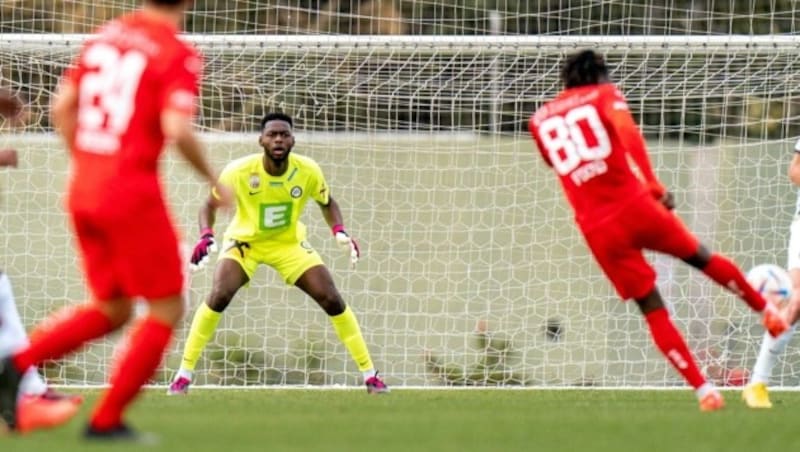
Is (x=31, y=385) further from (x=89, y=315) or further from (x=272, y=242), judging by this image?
(x=272, y=242)

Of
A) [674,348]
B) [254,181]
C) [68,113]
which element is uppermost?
[68,113]

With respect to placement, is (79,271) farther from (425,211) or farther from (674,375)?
(674,375)

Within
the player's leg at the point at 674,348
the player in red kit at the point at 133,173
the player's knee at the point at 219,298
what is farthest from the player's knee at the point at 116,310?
the player's knee at the point at 219,298

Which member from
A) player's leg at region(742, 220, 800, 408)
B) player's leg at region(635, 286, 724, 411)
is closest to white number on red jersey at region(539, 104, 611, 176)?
player's leg at region(635, 286, 724, 411)

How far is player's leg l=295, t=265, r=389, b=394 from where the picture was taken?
42.0 ft

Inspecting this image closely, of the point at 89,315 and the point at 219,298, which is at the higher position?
the point at 89,315

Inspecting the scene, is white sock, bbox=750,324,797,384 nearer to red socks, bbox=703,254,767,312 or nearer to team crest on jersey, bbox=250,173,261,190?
red socks, bbox=703,254,767,312

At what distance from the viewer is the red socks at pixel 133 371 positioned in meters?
7.02

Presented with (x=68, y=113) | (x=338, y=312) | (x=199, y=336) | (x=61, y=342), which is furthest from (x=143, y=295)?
(x=199, y=336)

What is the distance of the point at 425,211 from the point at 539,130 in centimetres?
558

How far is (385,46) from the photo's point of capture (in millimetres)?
13703

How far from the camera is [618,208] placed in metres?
9.78

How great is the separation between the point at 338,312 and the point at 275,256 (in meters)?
0.59

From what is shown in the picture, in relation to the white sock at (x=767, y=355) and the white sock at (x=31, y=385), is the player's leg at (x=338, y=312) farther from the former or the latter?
the white sock at (x=31, y=385)
